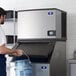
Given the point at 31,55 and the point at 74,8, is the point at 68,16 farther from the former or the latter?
the point at 31,55

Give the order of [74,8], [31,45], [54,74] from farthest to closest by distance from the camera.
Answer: [74,8] → [31,45] → [54,74]

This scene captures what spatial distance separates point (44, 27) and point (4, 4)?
1.15 meters

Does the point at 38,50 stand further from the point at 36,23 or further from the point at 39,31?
the point at 36,23

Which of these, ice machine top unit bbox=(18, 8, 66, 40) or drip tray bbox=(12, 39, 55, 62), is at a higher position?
ice machine top unit bbox=(18, 8, 66, 40)

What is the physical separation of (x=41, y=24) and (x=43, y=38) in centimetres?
18

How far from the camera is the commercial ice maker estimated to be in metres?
3.10

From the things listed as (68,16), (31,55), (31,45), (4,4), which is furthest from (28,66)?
(4,4)

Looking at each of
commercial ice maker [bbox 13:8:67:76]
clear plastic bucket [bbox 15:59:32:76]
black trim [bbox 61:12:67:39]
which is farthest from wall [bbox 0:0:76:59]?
clear plastic bucket [bbox 15:59:32:76]

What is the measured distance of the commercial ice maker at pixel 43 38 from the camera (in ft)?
10.2

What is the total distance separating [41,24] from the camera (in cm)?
329

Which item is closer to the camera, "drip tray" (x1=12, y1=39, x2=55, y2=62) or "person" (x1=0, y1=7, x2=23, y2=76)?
"person" (x1=0, y1=7, x2=23, y2=76)

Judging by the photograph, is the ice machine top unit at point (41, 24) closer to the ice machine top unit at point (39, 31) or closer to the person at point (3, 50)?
the ice machine top unit at point (39, 31)

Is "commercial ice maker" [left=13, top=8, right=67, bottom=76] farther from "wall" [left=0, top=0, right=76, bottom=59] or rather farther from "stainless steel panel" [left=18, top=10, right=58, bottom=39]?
"wall" [left=0, top=0, right=76, bottom=59]

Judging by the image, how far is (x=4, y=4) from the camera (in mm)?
4156
